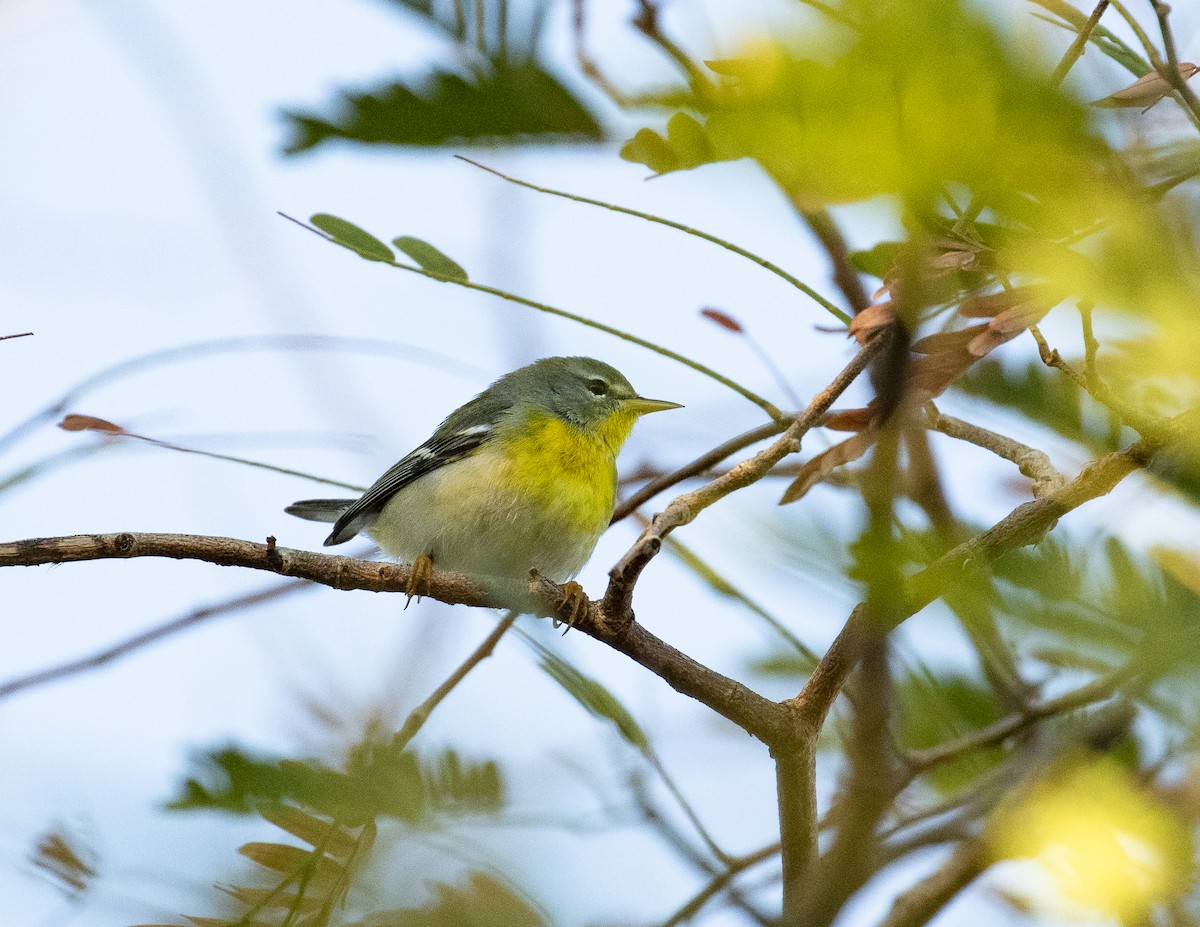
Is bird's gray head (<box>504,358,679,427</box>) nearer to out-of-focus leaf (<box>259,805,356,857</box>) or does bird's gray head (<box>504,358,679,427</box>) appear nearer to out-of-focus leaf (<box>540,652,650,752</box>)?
out-of-focus leaf (<box>540,652,650,752</box>)

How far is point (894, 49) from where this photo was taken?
0.44 m

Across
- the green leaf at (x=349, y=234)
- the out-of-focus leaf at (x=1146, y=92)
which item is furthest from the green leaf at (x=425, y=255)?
the out-of-focus leaf at (x=1146, y=92)

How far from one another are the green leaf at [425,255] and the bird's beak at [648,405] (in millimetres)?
2881

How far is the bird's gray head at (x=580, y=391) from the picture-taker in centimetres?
495

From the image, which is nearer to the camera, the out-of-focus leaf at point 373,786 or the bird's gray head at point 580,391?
the out-of-focus leaf at point 373,786

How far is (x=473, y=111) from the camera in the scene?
1415mm

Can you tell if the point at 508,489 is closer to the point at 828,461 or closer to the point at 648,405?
the point at 648,405

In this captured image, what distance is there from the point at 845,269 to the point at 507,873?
261cm

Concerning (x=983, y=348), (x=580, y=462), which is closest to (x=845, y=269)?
(x=580, y=462)

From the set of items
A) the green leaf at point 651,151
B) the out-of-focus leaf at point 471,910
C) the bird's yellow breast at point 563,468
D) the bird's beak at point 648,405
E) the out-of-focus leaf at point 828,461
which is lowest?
the out-of-focus leaf at point 471,910

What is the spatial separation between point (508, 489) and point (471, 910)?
11.3 ft

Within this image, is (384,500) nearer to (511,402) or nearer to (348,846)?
(511,402)

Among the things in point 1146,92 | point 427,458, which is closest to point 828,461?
point 1146,92

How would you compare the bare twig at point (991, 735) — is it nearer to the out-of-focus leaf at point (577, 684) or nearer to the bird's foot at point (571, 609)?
the out-of-focus leaf at point (577, 684)
